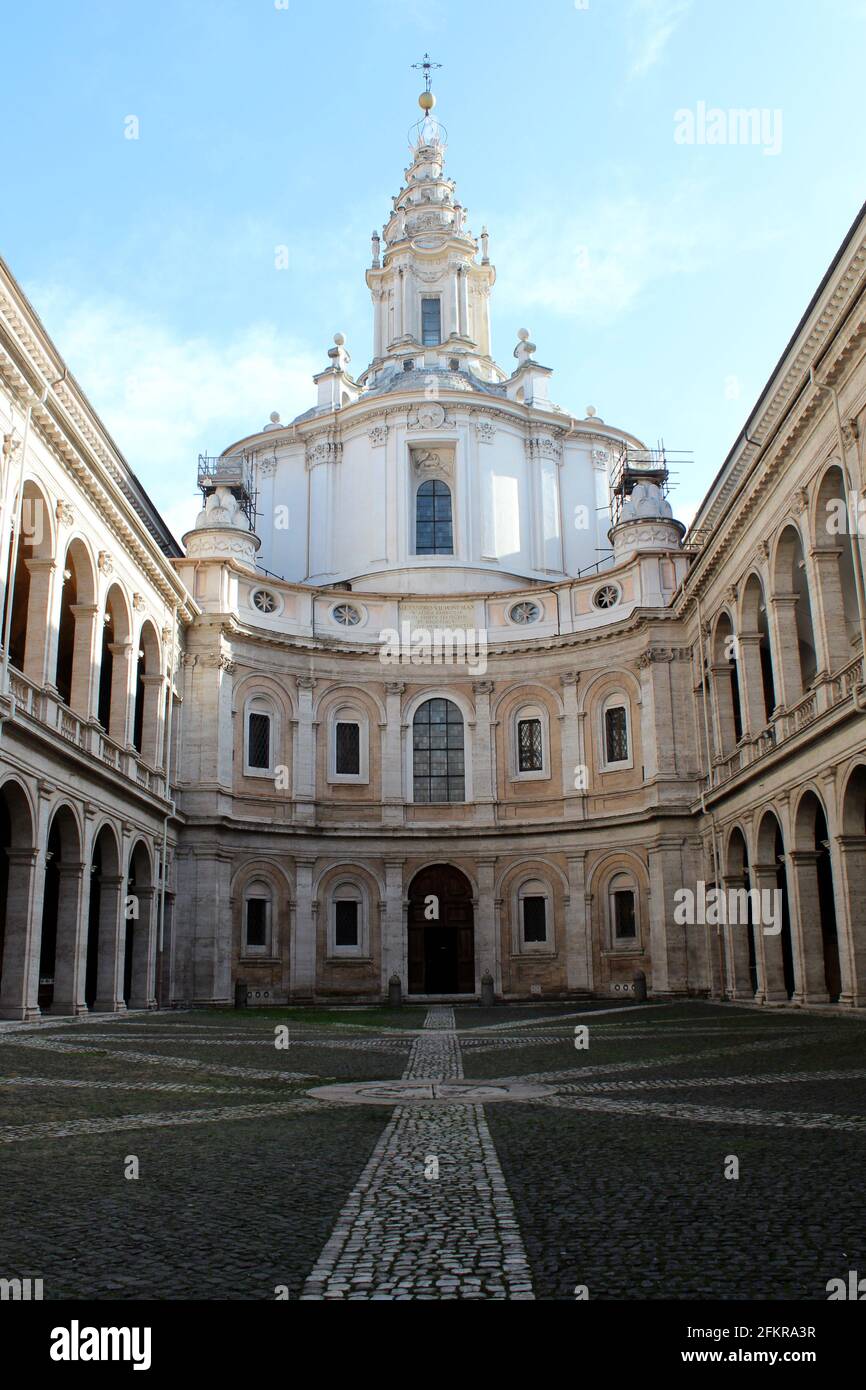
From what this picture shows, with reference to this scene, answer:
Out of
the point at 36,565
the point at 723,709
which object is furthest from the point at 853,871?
the point at 36,565

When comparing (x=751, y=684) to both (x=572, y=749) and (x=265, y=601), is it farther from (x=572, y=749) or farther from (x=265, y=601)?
(x=265, y=601)

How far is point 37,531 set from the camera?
2592 cm

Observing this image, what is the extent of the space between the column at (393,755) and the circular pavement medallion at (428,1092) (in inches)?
1160

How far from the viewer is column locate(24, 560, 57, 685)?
981 inches

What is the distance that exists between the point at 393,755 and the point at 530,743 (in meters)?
4.92

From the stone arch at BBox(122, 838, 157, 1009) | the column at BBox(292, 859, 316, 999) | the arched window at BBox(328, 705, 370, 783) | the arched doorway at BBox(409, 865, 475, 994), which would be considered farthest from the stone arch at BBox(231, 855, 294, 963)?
the stone arch at BBox(122, 838, 157, 1009)

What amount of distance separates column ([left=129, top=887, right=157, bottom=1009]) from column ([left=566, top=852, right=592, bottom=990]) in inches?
561

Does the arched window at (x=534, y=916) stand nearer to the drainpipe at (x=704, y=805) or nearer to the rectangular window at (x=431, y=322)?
the drainpipe at (x=704, y=805)

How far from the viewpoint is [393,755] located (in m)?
42.7

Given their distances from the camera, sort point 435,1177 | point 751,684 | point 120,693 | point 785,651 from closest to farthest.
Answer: point 435,1177 → point 785,651 → point 120,693 → point 751,684

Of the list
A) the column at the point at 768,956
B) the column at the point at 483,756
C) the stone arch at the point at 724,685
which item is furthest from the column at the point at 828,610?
the column at the point at 483,756

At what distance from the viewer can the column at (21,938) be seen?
23938 mm

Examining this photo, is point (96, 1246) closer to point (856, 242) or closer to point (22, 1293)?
point (22, 1293)
